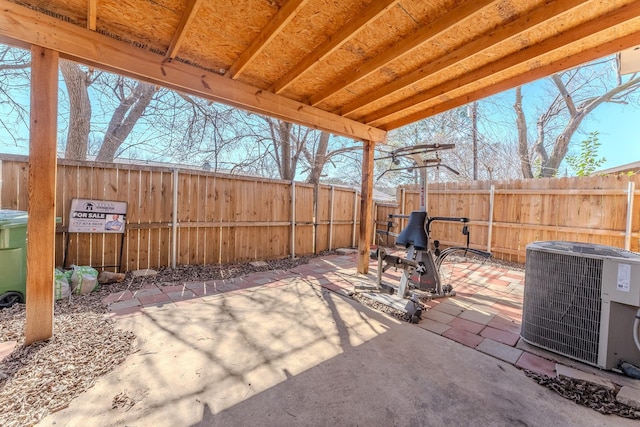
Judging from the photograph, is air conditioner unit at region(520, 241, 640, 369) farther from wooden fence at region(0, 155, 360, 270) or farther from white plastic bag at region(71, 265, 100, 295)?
white plastic bag at region(71, 265, 100, 295)

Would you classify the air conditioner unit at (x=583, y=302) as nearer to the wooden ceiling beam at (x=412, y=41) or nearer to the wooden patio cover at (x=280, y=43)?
the wooden patio cover at (x=280, y=43)

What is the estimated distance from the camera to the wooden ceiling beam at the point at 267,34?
72.0 inches

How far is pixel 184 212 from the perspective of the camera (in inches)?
176

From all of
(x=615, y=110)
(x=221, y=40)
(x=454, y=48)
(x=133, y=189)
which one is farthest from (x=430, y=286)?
(x=615, y=110)

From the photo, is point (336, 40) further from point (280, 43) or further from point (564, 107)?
point (564, 107)

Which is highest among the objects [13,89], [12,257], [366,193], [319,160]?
[13,89]

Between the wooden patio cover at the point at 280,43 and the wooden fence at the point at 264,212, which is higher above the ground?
the wooden patio cover at the point at 280,43

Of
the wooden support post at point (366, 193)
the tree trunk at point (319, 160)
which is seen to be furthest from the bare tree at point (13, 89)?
the wooden support post at point (366, 193)

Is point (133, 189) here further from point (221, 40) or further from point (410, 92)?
point (410, 92)

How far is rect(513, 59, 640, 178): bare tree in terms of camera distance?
811 centimetres

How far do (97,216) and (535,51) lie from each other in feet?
17.7

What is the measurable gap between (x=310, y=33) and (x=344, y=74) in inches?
29.0

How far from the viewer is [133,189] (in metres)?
4.05

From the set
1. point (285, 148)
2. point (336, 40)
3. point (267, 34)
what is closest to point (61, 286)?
point (267, 34)
